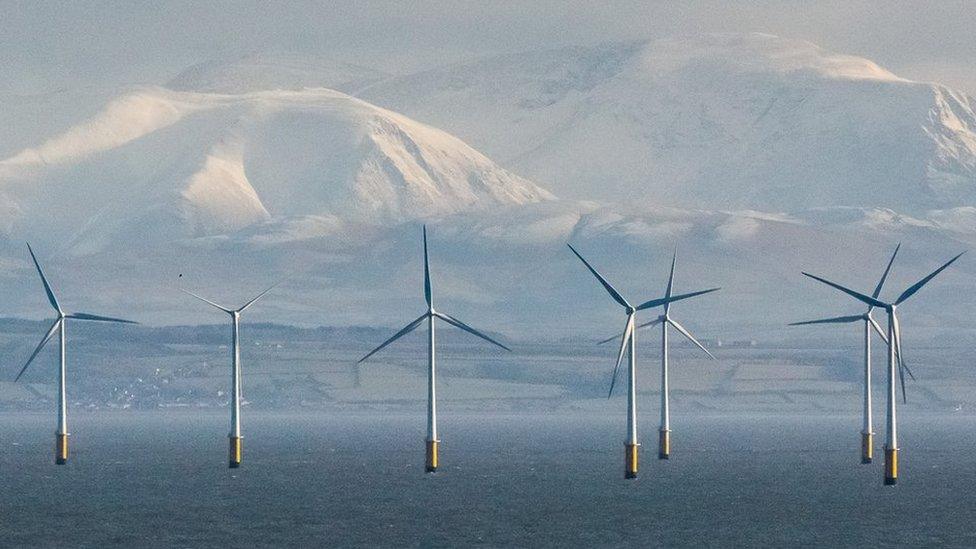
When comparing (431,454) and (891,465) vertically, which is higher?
(431,454)

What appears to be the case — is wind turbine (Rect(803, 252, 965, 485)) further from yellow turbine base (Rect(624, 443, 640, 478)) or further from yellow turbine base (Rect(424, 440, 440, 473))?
yellow turbine base (Rect(424, 440, 440, 473))

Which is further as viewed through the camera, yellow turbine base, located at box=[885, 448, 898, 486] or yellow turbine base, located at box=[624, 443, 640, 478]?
yellow turbine base, located at box=[624, 443, 640, 478]

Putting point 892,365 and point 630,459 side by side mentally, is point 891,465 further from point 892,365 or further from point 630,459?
point 630,459

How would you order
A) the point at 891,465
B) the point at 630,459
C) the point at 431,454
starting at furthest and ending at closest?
the point at 630,459
the point at 431,454
the point at 891,465

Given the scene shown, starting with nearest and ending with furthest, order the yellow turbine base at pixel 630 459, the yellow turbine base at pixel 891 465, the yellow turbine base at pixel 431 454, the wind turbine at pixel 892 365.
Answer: the wind turbine at pixel 892 365, the yellow turbine base at pixel 891 465, the yellow turbine base at pixel 431 454, the yellow turbine base at pixel 630 459

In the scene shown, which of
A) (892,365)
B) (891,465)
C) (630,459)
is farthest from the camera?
(630,459)

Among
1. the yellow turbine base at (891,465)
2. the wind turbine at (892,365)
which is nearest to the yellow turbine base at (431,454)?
the wind turbine at (892,365)

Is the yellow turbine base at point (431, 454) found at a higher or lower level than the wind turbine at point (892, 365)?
lower

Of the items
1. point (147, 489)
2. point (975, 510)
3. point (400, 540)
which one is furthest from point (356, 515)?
point (975, 510)

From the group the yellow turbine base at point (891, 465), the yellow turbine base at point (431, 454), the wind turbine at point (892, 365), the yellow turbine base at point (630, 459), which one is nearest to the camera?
the wind turbine at point (892, 365)

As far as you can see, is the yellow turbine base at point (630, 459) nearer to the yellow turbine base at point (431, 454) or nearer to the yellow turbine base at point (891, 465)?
the yellow turbine base at point (431, 454)

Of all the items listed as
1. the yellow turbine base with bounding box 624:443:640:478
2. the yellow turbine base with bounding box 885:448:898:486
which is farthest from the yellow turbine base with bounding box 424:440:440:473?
the yellow turbine base with bounding box 885:448:898:486

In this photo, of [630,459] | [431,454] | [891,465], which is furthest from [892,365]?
[431,454]
